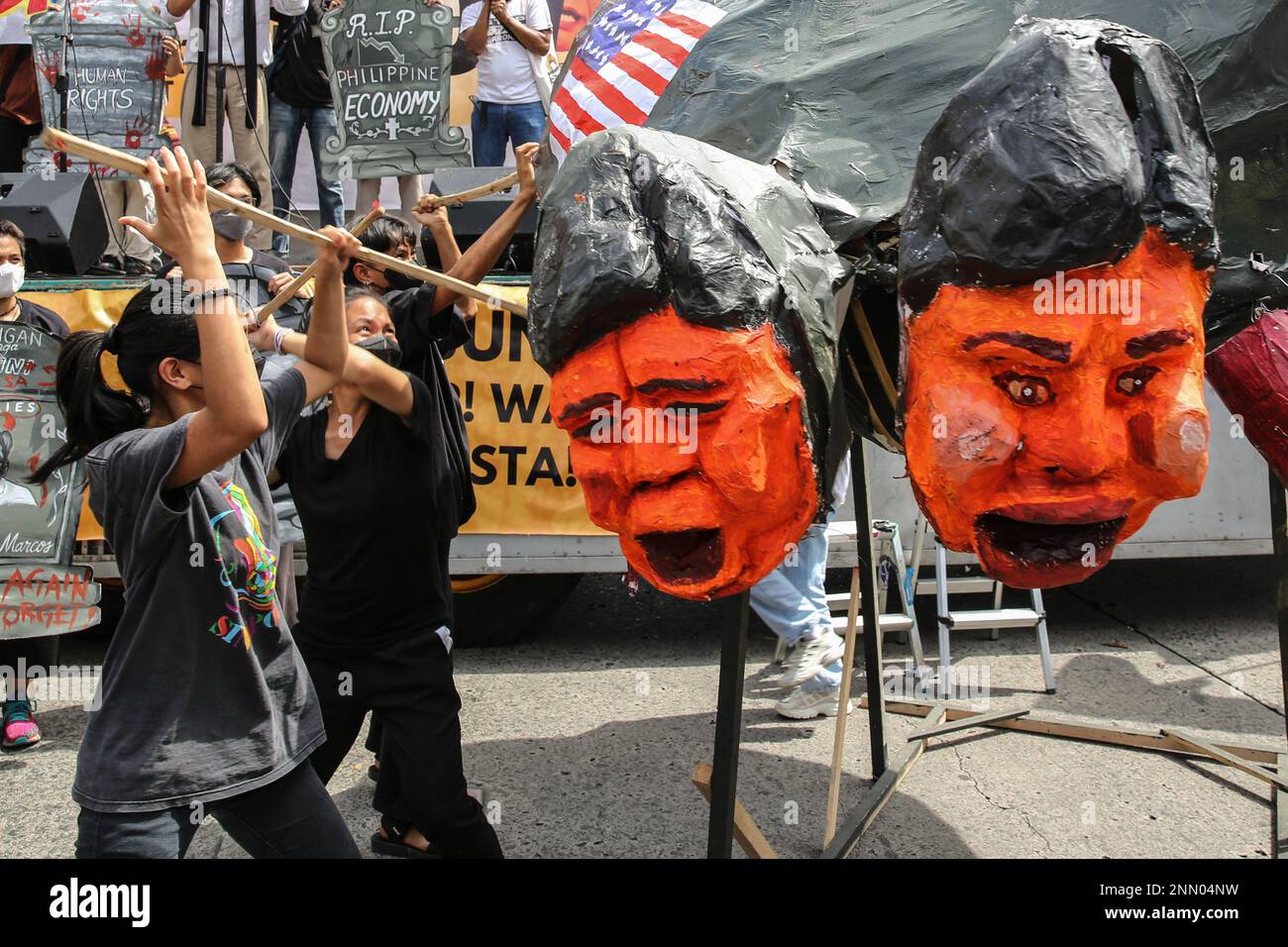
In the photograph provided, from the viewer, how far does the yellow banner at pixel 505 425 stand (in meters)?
5.10

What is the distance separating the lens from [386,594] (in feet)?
9.70

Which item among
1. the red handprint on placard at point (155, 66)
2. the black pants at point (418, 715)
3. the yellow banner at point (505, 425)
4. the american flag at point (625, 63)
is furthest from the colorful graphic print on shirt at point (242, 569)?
the red handprint on placard at point (155, 66)

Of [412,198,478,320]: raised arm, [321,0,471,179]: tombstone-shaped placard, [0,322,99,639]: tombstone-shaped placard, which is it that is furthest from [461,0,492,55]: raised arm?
[412,198,478,320]: raised arm

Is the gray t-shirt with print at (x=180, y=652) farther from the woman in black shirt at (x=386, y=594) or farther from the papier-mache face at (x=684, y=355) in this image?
the papier-mache face at (x=684, y=355)

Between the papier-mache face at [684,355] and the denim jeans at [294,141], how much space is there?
5106mm

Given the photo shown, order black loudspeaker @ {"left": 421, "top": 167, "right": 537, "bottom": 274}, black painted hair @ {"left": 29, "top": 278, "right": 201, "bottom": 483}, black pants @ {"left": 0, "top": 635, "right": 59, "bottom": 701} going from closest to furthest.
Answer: black painted hair @ {"left": 29, "top": 278, "right": 201, "bottom": 483}, black pants @ {"left": 0, "top": 635, "right": 59, "bottom": 701}, black loudspeaker @ {"left": 421, "top": 167, "right": 537, "bottom": 274}

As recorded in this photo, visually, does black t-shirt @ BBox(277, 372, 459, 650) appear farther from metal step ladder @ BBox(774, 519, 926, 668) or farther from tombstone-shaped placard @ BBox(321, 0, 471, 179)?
tombstone-shaped placard @ BBox(321, 0, 471, 179)

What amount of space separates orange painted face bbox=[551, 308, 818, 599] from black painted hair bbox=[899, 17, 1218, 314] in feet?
0.98

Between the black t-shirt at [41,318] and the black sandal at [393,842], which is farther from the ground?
the black t-shirt at [41,318]

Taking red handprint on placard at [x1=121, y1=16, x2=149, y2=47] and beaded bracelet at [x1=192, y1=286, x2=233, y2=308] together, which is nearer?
beaded bracelet at [x1=192, y1=286, x2=233, y2=308]

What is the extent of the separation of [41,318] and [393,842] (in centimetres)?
283

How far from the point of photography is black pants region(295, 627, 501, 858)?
2.91m
